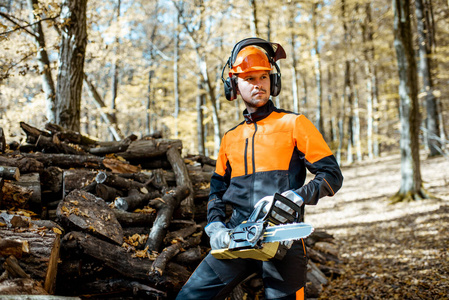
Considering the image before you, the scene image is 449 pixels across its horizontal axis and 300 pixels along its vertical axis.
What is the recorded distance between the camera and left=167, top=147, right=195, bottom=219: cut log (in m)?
4.16

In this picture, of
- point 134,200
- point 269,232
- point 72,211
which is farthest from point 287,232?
point 134,200

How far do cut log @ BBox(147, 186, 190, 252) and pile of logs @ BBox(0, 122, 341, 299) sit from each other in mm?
11

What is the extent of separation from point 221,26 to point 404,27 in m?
9.78

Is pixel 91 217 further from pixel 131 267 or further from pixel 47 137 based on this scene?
pixel 47 137

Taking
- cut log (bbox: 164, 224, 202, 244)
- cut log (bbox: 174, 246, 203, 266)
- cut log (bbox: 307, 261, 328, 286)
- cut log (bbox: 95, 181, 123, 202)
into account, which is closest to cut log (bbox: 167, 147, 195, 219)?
cut log (bbox: 164, 224, 202, 244)

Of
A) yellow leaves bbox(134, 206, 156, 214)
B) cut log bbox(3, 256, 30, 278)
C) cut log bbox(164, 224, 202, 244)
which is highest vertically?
yellow leaves bbox(134, 206, 156, 214)

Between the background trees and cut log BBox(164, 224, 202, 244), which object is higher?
the background trees

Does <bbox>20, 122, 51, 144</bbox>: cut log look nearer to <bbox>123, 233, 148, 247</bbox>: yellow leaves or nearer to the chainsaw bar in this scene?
<bbox>123, 233, 148, 247</bbox>: yellow leaves

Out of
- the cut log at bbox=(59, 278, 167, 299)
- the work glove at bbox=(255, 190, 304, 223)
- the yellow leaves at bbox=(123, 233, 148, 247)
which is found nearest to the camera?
the work glove at bbox=(255, 190, 304, 223)

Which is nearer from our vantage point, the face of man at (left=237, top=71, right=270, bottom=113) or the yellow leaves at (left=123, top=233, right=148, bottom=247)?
the face of man at (left=237, top=71, right=270, bottom=113)

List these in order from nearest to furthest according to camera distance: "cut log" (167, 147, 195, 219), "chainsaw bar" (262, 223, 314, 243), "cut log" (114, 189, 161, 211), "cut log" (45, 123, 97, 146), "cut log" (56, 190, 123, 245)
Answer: "chainsaw bar" (262, 223, 314, 243) → "cut log" (56, 190, 123, 245) → "cut log" (114, 189, 161, 211) → "cut log" (167, 147, 195, 219) → "cut log" (45, 123, 97, 146)

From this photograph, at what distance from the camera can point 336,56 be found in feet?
62.9

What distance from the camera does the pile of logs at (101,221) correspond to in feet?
8.46

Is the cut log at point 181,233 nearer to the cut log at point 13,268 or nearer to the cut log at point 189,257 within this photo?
the cut log at point 189,257
